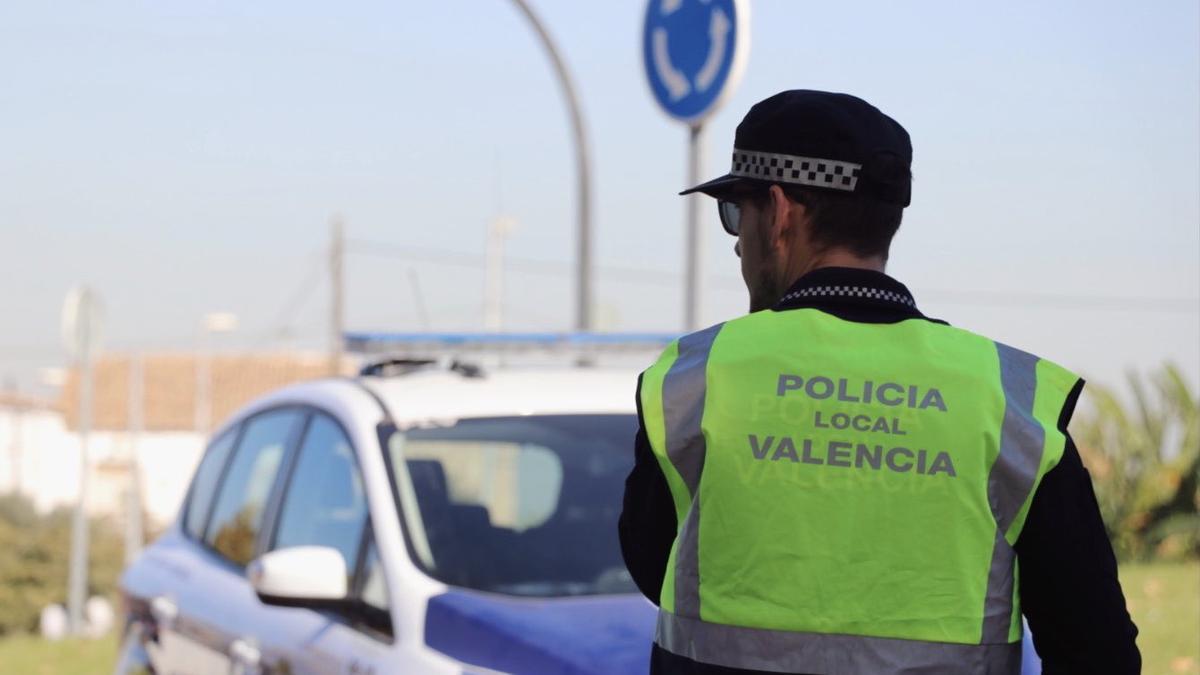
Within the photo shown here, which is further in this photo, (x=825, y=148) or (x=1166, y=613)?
(x=1166, y=613)

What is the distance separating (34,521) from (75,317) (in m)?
34.4

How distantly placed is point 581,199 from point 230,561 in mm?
6226

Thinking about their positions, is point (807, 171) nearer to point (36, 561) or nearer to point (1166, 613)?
point (1166, 613)

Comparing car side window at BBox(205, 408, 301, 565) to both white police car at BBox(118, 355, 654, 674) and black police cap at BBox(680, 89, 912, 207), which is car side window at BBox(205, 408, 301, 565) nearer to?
white police car at BBox(118, 355, 654, 674)

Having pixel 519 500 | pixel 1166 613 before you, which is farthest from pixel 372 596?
pixel 1166 613

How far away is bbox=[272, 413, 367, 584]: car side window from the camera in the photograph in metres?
4.75

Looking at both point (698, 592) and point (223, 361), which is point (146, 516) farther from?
point (698, 592)

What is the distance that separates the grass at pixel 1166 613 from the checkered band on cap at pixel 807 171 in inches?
198

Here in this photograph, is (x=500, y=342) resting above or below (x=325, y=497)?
above

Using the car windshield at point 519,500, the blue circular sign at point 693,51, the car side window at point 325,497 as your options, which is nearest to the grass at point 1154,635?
the blue circular sign at point 693,51

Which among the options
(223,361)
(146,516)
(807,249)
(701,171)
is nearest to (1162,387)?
(701,171)

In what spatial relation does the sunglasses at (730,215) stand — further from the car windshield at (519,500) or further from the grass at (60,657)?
the grass at (60,657)

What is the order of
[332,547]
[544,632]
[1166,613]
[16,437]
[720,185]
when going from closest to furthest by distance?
1. [720,185]
2. [544,632]
3. [332,547]
4. [1166,613]
5. [16,437]

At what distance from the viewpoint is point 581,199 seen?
1148 cm
